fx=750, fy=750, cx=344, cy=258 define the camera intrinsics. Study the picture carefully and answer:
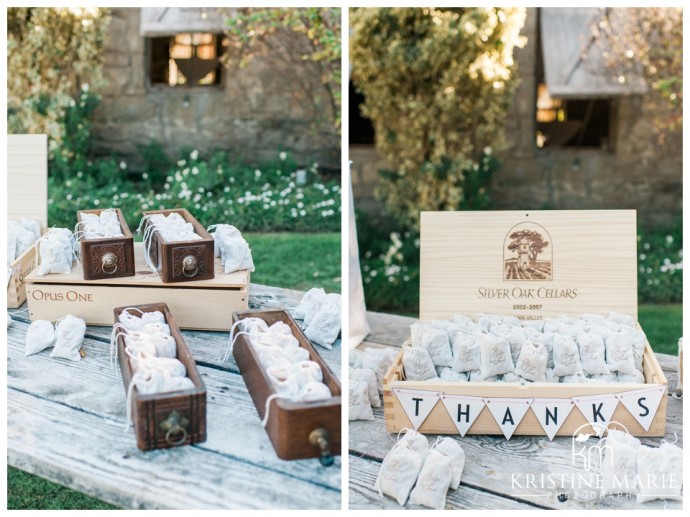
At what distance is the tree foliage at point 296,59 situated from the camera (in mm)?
4570

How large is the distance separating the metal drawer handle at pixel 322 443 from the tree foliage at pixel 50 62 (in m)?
4.02

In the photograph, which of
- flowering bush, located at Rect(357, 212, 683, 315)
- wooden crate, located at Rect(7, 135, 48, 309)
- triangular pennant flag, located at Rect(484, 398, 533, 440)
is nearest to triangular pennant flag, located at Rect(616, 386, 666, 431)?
triangular pennant flag, located at Rect(484, 398, 533, 440)

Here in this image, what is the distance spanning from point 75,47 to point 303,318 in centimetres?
381

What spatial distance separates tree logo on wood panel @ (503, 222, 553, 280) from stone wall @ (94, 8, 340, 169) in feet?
9.79

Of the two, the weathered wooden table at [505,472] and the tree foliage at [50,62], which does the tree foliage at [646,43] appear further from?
the weathered wooden table at [505,472]

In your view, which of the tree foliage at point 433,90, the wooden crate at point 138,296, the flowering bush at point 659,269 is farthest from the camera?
the flowering bush at point 659,269

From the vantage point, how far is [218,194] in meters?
3.32

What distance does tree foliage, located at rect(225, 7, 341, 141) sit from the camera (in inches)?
180

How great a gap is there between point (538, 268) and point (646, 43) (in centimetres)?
327

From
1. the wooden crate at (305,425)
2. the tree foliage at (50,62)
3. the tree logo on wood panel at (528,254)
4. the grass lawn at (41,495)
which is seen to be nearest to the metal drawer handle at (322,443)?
the wooden crate at (305,425)

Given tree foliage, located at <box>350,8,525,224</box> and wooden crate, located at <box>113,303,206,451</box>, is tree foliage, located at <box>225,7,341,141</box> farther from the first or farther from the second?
wooden crate, located at <box>113,303,206,451</box>

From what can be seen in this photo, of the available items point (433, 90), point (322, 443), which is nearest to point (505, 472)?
point (322, 443)

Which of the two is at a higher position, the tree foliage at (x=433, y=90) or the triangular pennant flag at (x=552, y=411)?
the tree foliage at (x=433, y=90)

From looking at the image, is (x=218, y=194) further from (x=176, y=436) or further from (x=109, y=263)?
(x=176, y=436)
